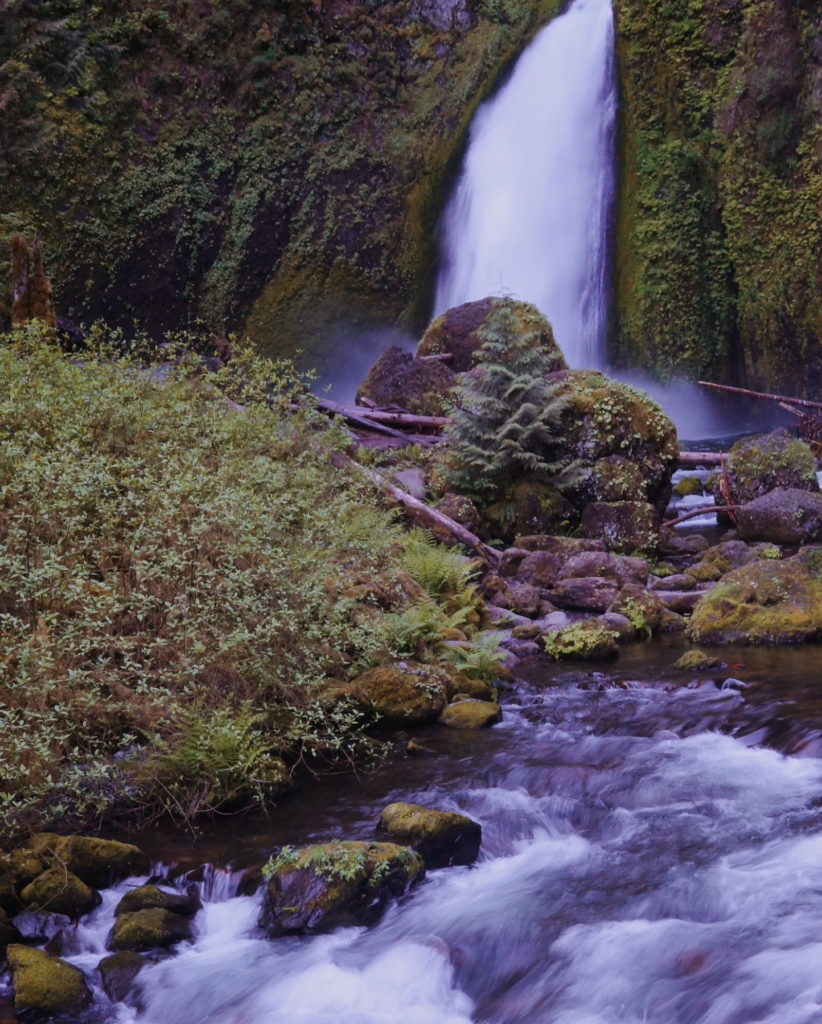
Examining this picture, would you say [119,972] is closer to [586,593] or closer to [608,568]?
[586,593]

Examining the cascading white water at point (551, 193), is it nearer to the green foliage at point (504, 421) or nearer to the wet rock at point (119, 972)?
the green foliage at point (504, 421)

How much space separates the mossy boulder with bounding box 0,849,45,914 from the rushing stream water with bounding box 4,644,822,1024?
1.11 ft

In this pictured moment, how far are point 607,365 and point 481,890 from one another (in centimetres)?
1882

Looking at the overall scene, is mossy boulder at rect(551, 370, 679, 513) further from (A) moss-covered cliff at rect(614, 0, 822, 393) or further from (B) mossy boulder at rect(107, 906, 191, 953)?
(A) moss-covered cliff at rect(614, 0, 822, 393)

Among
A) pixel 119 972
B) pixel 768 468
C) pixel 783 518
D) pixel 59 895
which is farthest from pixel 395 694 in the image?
pixel 768 468

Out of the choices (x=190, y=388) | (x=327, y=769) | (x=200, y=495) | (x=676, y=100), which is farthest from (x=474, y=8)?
(x=327, y=769)

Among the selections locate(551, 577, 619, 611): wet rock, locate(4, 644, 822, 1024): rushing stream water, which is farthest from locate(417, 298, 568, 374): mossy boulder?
locate(4, 644, 822, 1024): rushing stream water

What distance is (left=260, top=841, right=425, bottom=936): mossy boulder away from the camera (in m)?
4.67

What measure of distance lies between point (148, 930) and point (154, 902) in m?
0.17

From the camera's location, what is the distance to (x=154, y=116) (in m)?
27.1

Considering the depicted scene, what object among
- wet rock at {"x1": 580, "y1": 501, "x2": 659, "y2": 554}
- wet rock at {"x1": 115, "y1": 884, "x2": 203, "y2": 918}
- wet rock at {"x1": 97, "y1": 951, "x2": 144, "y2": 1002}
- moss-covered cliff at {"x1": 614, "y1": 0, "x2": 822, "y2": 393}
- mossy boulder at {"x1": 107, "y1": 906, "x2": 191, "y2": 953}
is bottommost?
wet rock at {"x1": 97, "y1": 951, "x2": 144, "y2": 1002}

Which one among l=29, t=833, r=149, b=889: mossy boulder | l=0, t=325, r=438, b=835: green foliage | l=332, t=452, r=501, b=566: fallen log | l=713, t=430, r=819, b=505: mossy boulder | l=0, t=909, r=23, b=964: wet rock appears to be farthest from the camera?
l=713, t=430, r=819, b=505: mossy boulder

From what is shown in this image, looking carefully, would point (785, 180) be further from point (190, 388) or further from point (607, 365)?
point (190, 388)

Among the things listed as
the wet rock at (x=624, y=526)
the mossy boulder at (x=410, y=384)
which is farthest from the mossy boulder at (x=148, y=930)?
the mossy boulder at (x=410, y=384)
